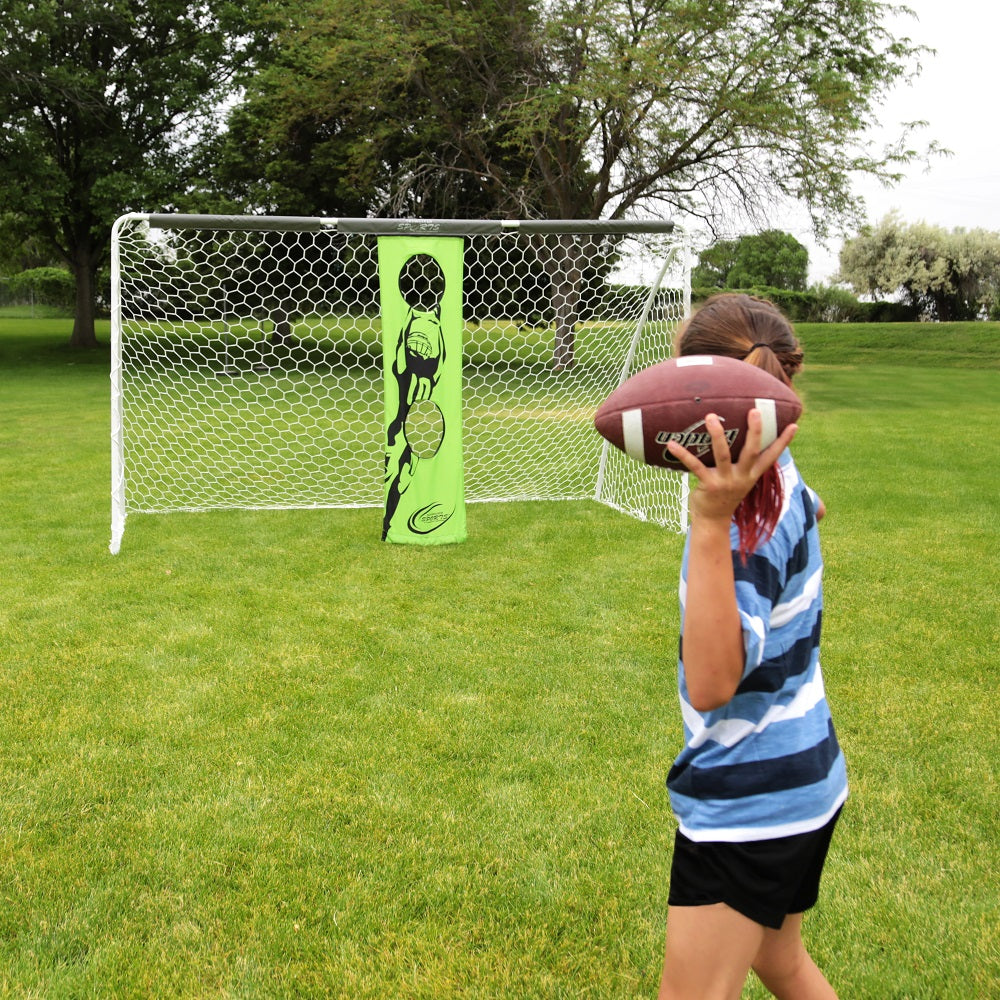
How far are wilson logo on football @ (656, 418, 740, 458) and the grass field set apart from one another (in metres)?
1.67

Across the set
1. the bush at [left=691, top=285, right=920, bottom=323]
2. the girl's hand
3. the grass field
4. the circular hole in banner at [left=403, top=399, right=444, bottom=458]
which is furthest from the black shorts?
the bush at [left=691, top=285, right=920, bottom=323]

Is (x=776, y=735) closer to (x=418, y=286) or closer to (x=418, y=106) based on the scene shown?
(x=418, y=286)

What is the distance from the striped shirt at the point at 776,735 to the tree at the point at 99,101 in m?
22.4

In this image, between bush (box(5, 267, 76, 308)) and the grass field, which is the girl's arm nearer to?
the grass field

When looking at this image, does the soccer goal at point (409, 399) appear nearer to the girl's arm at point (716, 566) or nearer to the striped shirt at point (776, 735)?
the striped shirt at point (776, 735)

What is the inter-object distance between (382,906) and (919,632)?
3.49m

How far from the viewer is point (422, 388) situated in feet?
21.7

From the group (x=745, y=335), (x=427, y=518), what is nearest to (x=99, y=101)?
(x=427, y=518)

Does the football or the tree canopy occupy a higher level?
the tree canopy

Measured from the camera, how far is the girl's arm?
1.27 m

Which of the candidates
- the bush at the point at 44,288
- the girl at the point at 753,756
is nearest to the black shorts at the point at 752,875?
the girl at the point at 753,756

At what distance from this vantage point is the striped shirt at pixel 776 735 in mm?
1444

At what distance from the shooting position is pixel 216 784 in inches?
133

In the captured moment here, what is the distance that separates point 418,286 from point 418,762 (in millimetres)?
4242
